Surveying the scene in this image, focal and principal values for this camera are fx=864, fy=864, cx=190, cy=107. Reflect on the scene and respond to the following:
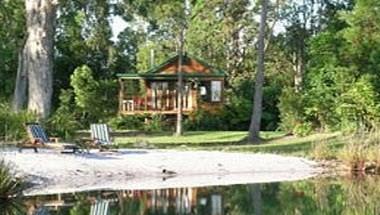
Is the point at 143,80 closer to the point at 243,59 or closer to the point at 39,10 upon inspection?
the point at 243,59

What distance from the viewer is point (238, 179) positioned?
755 inches

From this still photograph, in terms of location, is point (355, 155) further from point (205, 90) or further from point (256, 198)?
point (205, 90)

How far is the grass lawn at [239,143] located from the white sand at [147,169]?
2.50 m

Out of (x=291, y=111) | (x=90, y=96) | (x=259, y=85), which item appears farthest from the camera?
(x=90, y=96)

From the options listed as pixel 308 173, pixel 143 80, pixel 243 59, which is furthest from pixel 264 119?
pixel 308 173

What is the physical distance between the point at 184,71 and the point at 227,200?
31325 mm

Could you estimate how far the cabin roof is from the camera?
151 ft

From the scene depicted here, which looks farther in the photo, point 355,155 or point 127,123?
point 127,123

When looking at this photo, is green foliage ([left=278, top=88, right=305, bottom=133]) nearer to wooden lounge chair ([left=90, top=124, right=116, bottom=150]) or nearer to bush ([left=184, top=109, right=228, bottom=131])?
bush ([left=184, top=109, right=228, bottom=131])

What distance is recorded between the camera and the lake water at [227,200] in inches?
542

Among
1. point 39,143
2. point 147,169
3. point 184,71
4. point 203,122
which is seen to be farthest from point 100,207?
point 184,71

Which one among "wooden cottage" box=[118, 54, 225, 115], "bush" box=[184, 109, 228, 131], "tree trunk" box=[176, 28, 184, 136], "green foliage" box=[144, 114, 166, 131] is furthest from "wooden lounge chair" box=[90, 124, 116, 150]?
"wooden cottage" box=[118, 54, 225, 115]

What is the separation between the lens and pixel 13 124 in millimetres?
24766

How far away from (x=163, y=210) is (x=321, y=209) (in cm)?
260
